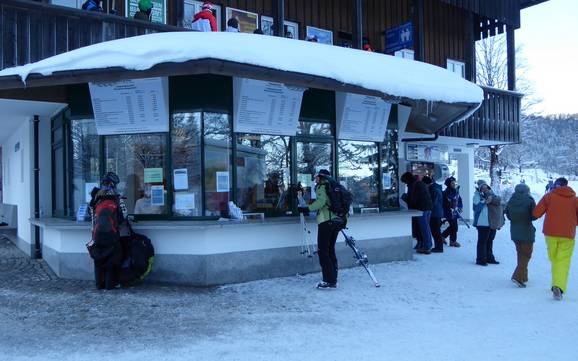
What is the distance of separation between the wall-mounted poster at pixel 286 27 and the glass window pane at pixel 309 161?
5063 millimetres

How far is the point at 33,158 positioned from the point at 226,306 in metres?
5.71

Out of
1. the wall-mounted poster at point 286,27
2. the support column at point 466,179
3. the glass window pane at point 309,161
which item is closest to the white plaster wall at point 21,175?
the glass window pane at point 309,161

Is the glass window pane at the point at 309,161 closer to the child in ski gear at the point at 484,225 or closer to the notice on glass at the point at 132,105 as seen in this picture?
the notice on glass at the point at 132,105

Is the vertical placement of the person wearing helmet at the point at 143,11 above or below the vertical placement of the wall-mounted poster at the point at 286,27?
below

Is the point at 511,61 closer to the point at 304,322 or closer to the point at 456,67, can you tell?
the point at 456,67

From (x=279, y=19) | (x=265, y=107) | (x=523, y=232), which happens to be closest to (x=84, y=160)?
(x=265, y=107)

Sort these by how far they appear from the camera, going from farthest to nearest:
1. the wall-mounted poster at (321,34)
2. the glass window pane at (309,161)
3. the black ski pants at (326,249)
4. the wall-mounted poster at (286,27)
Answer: the wall-mounted poster at (321,34) → the wall-mounted poster at (286,27) → the glass window pane at (309,161) → the black ski pants at (326,249)

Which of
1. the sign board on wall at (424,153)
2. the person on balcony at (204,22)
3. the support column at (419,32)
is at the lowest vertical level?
the sign board on wall at (424,153)

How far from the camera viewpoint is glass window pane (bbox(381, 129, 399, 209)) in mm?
10289

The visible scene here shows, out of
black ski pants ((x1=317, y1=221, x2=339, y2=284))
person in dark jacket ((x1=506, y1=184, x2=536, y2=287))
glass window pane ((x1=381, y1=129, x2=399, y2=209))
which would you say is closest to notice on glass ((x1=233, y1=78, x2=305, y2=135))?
black ski pants ((x1=317, y1=221, x2=339, y2=284))

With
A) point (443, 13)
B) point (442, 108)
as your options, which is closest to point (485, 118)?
point (443, 13)

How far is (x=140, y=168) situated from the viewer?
8.15m

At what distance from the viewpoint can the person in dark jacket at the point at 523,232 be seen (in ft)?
25.6

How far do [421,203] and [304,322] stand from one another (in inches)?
219
